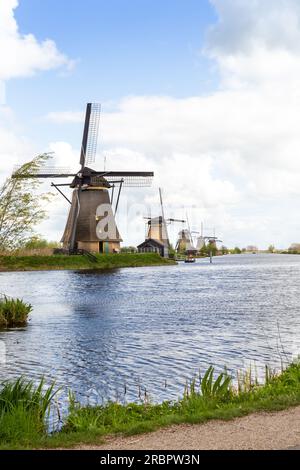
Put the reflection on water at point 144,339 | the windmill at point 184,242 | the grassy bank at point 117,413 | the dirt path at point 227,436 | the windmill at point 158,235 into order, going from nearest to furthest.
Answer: the dirt path at point 227,436 < the grassy bank at point 117,413 < the reflection on water at point 144,339 < the windmill at point 158,235 < the windmill at point 184,242

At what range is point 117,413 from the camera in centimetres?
909

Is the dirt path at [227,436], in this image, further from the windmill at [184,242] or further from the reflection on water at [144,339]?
the windmill at [184,242]

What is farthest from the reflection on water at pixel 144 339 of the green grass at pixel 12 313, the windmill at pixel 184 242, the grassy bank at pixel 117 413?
the windmill at pixel 184 242

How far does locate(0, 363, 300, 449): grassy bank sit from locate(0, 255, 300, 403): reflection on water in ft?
8.37

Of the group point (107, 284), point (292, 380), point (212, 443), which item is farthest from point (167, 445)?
point (107, 284)

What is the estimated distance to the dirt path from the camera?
683 centimetres

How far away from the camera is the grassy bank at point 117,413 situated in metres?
7.69

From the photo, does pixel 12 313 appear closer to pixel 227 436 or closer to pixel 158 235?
pixel 227 436

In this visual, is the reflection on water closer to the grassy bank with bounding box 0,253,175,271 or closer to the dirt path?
the dirt path

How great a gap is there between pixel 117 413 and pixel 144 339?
10668mm

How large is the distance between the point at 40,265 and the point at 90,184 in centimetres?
1220

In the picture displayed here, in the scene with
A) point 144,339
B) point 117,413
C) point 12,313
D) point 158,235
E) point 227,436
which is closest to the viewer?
point 227,436

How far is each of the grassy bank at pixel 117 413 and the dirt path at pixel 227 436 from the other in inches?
10.9

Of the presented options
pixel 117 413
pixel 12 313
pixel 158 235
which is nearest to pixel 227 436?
pixel 117 413
